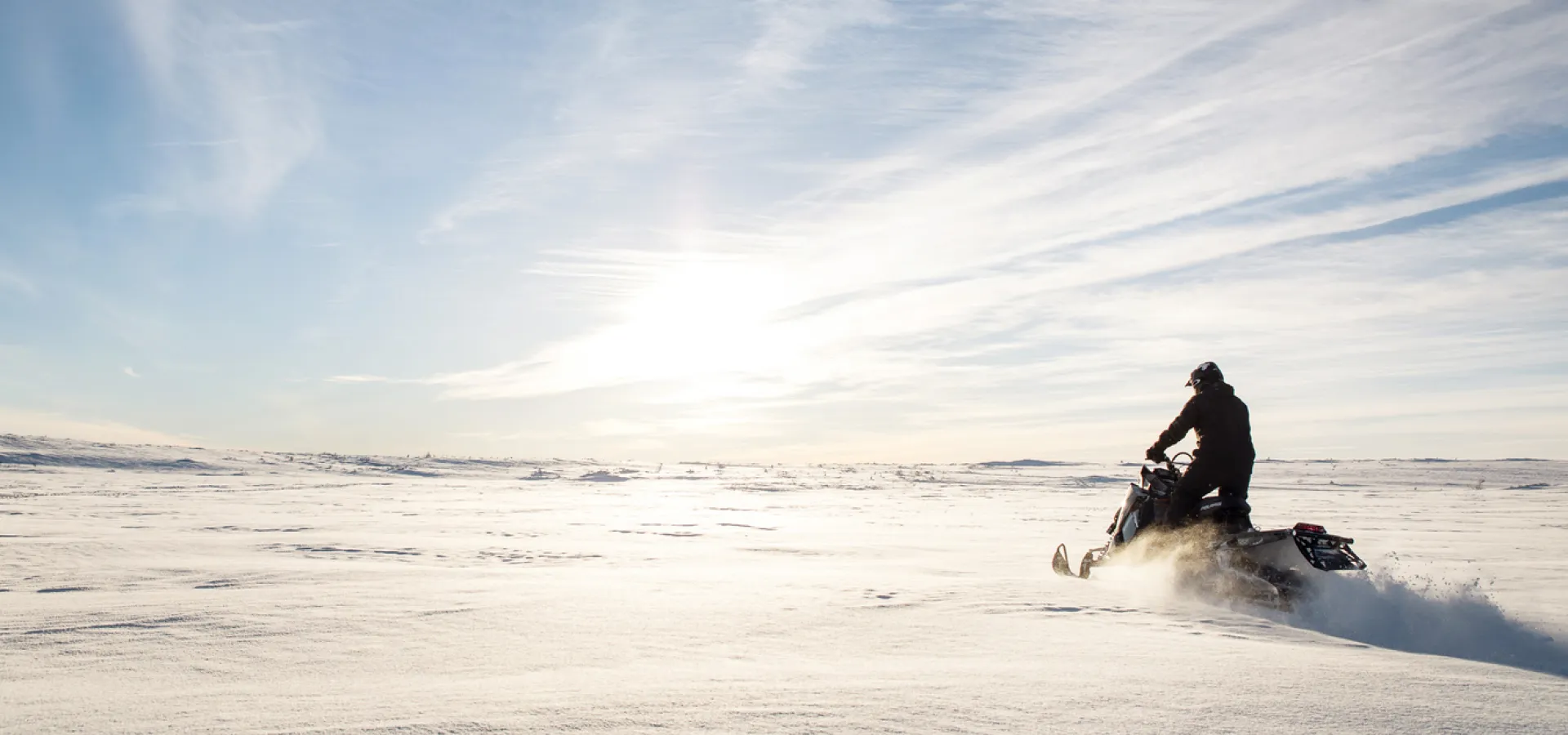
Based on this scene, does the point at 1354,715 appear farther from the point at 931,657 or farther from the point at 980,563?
the point at 980,563

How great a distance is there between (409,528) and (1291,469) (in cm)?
5407

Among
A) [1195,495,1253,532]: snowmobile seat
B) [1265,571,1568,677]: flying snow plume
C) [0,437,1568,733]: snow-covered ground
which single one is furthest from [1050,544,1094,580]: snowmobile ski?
[1265,571,1568,677]: flying snow plume

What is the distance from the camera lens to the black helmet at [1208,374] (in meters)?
7.30

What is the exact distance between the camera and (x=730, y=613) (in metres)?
5.71

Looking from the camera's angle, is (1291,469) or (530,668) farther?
(1291,469)

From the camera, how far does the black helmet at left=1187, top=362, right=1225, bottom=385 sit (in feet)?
23.9

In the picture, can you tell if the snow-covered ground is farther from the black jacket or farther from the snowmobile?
the black jacket

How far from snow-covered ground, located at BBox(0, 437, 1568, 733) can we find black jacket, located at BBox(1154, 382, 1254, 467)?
1.19m

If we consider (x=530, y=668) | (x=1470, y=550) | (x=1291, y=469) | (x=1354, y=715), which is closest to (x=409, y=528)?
(x=530, y=668)

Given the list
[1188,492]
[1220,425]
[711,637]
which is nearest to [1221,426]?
[1220,425]

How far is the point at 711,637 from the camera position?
193 inches

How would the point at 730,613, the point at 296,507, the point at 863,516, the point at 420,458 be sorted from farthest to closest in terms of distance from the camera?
the point at 420,458 < the point at 863,516 < the point at 296,507 < the point at 730,613

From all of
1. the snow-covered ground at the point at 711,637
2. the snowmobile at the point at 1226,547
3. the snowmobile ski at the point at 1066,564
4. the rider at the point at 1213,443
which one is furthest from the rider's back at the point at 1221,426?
the snowmobile ski at the point at 1066,564

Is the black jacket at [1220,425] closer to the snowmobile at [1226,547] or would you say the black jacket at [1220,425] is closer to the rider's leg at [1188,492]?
the rider's leg at [1188,492]
